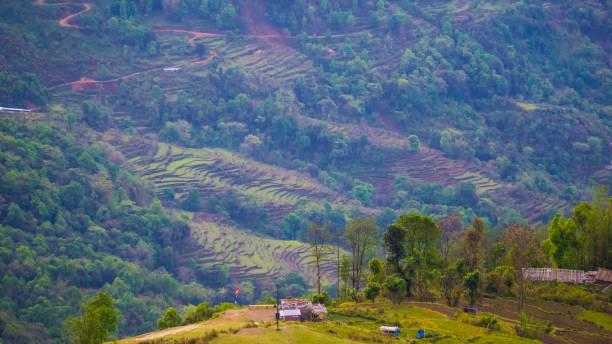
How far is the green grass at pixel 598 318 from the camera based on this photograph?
29689 millimetres

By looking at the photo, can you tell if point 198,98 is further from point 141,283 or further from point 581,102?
point 581,102

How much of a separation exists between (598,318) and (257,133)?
137 ft

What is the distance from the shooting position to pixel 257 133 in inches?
2689

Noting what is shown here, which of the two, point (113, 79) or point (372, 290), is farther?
point (113, 79)

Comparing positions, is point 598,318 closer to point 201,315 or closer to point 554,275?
point 554,275

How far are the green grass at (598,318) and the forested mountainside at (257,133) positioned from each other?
2216cm

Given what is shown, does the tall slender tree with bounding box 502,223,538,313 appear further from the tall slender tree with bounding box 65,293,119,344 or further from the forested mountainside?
the tall slender tree with bounding box 65,293,119,344

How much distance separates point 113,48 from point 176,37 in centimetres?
583

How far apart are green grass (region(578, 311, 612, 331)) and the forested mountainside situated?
22.2 metres

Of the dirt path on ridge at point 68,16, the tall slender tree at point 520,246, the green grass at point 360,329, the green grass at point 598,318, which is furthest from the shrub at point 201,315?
the dirt path on ridge at point 68,16

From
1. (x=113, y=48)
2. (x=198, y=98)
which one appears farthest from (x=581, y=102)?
(x=113, y=48)

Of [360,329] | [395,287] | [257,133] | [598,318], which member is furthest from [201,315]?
[257,133]

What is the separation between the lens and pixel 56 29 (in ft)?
220

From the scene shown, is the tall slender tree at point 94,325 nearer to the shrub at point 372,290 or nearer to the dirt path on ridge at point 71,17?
the shrub at point 372,290
